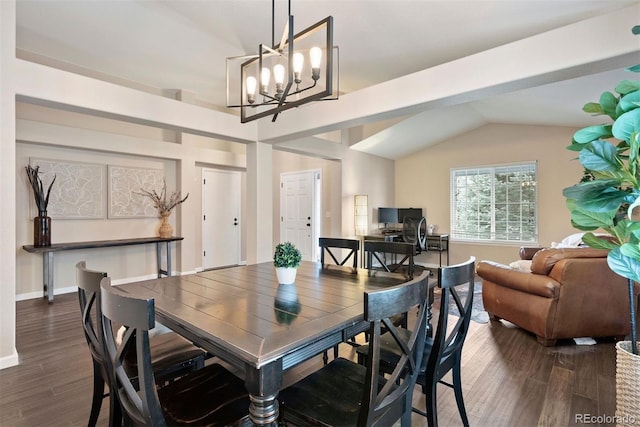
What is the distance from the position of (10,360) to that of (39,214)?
8.08 ft

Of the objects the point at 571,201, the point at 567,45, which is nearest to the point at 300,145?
the point at 567,45

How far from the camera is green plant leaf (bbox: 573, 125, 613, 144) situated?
1.43 meters

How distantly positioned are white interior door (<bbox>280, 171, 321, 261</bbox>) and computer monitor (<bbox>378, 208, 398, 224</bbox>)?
1417mm

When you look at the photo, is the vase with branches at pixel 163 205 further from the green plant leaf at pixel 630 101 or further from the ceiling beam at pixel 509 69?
the green plant leaf at pixel 630 101

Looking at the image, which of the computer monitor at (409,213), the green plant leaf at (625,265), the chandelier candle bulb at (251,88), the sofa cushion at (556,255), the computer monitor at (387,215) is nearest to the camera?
the green plant leaf at (625,265)

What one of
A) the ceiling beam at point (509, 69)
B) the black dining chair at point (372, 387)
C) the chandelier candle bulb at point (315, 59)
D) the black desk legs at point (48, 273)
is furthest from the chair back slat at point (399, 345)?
the black desk legs at point (48, 273)

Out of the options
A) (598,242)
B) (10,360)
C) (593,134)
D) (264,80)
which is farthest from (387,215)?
(10,360)

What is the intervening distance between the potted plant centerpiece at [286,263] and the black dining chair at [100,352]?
64 cm

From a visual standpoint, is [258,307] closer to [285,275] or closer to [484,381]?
[285,275]

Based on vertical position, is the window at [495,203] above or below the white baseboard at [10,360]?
A: above

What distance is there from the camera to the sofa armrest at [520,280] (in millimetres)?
2914

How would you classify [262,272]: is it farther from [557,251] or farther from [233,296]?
[557,251]

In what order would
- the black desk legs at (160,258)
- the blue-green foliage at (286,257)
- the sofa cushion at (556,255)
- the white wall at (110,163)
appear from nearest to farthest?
the blue-green foliage at (286,257)
the sofa cushion at (556,255)
the white wall at (110,163)
the black desk legs at (160,258)

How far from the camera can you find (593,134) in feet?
4.79
